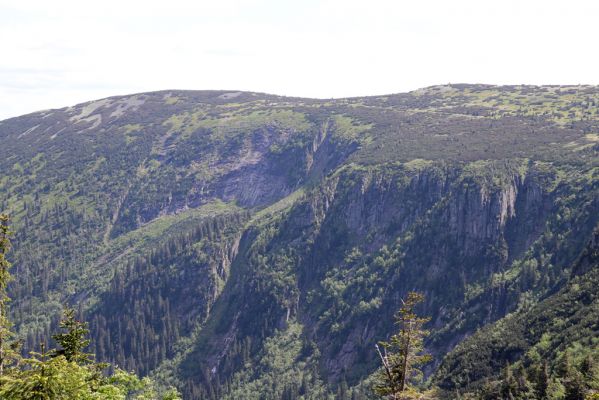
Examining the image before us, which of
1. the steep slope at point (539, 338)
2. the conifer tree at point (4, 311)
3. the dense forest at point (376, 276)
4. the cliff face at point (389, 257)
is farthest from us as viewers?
the cliff face at point (389, 257)

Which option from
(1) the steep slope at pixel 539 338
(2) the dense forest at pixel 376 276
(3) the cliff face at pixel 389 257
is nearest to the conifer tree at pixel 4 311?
(1) the steep slope at pixel 539 338

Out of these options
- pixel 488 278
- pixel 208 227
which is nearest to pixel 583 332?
pixel 488 278

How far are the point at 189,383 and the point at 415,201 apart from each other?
72.4 metres

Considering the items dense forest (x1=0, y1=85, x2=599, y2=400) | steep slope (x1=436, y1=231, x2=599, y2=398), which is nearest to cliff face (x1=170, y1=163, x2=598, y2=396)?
dense forest (x1=0, y1=85, x2=599, y2=400)

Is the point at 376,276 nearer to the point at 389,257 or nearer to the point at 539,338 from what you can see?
the point at 389,257

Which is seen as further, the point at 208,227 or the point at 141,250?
the point at 141,250

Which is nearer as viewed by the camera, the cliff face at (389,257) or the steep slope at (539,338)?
the steep slope at (539,338)

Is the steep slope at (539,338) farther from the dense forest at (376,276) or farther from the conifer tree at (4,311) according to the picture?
the conifer tree at (4,311)

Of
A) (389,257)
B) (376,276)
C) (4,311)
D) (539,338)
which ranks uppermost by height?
(4,311)

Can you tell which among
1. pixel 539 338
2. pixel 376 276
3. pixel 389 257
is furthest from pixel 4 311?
pixel 389 257

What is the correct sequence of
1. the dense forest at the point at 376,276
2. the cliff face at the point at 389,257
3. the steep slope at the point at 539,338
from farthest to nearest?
the cliff face at the point at 389,257
the dense forest at the point at 376,276
the steep slope at the point at 539,338

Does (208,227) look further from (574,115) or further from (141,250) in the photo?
(574,115)

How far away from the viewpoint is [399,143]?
17438cm

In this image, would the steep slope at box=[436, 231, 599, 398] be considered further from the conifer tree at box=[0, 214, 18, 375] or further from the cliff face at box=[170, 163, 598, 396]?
the conifer tree at box=[0, 214, 18, 375]
